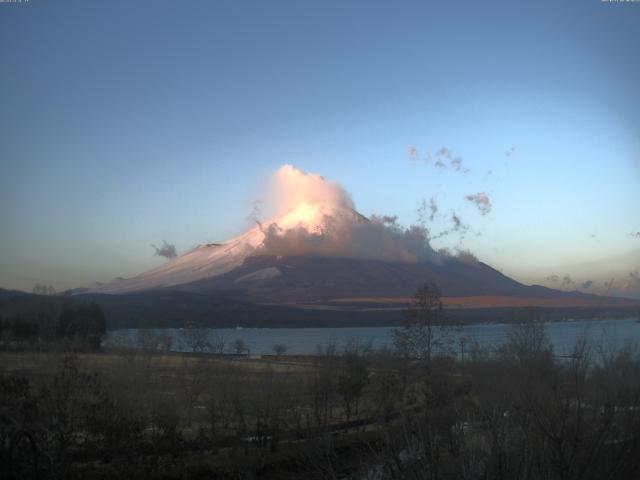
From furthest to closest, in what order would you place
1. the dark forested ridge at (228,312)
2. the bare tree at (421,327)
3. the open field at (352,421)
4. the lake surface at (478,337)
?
the dark forested ridge at (228,312)
the bare tree at (421,327)
the lake surface at (478,337)
the open field at (352,421)

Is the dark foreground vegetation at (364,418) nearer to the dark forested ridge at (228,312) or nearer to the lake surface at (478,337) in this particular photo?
the lake surface at (478,337)

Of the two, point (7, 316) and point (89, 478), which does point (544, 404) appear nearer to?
point (89, 478)

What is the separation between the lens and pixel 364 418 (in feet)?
91.7

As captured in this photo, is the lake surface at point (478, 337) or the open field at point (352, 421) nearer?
the open field at point (352, 421)

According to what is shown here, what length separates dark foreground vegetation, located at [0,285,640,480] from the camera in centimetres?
739

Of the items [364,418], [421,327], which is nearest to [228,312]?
[421,327]

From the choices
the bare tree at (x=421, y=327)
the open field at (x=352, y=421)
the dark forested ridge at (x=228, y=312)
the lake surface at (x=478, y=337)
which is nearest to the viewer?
the open field at (x=352, y=421)

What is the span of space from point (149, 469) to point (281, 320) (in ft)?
553

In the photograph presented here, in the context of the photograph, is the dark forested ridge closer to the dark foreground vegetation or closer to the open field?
the dark foreground vegetation

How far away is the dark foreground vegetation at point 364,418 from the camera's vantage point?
7.39 m

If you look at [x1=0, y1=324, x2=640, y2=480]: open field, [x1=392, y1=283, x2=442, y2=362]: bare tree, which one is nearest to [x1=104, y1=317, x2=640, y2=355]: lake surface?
[x1=392, y1=283, x2=442, y2=362]: bare tree

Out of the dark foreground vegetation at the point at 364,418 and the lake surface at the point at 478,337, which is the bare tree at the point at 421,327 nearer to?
the dark foreground vegetation at the point at 364,418

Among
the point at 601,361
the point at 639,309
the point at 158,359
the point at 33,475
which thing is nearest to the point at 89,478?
the point at 33,475

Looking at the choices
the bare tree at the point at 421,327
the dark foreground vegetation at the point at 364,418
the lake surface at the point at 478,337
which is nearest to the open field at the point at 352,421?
the dark foreground vegetation at the point at 364,418
